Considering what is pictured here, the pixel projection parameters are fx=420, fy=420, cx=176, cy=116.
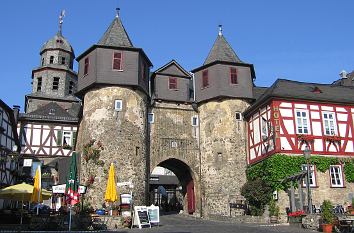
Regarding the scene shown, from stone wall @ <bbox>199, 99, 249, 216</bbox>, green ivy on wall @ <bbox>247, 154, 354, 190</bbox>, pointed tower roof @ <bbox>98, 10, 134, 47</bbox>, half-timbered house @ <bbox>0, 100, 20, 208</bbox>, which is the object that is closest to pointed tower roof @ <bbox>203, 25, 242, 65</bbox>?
stone wall @ <bbox>199, 99, 249, 216</bbox>

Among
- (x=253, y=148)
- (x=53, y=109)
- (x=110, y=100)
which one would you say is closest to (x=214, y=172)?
(x=253, y=148)

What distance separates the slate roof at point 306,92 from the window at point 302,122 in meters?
0.97

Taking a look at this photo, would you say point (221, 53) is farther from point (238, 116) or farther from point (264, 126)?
point (264, 126)

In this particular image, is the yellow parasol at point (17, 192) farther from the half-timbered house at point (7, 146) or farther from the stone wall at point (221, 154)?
the stone wall at point (221, 154)

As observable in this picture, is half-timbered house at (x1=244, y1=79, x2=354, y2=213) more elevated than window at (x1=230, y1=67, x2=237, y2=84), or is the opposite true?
window at (x1=230, y1=67, x2=237, y2=84)

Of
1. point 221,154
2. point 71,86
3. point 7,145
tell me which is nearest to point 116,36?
point 221,154

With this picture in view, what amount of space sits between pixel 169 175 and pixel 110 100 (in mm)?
27706

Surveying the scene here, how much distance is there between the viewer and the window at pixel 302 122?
1045 inches

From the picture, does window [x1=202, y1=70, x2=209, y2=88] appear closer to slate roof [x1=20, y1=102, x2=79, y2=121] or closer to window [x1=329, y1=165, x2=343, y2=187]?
window [x1=329, y1=165, x2=343, y2=187]

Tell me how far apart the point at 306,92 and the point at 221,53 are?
777cm

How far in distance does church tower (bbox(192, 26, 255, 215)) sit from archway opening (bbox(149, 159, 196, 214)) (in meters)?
2.00

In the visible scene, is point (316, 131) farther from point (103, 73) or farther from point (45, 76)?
point (45, 76)

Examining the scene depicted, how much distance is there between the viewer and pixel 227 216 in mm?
27016

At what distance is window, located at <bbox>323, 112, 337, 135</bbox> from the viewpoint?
27.0m
